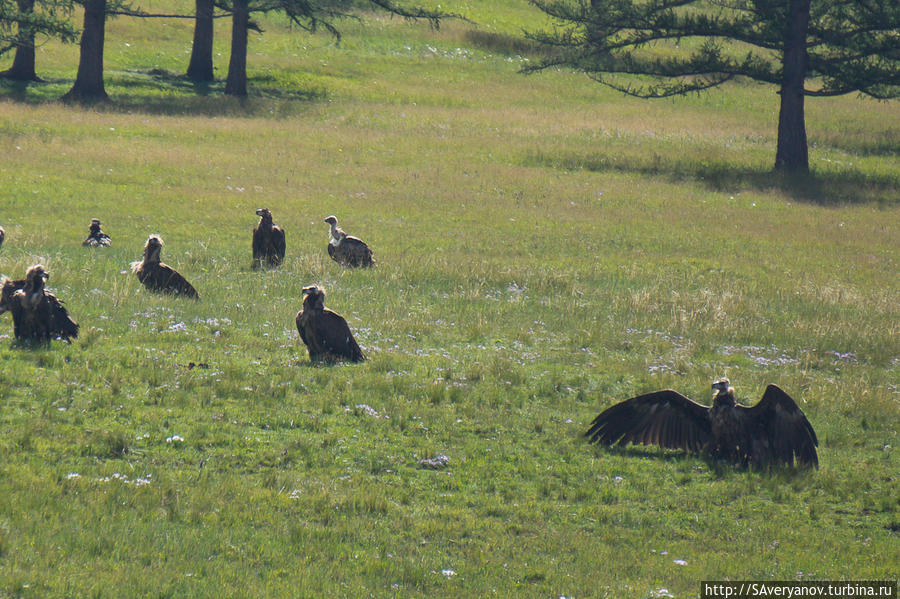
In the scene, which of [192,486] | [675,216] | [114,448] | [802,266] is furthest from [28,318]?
[675,216]

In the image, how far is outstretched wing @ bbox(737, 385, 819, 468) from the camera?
803 centimetres

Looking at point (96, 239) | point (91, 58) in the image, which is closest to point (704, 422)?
point (96, 239)

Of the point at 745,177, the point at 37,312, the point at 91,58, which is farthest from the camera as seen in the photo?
the point at 91,58

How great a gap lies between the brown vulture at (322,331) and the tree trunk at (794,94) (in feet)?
83.7

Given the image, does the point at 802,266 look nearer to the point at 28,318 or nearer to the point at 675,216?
the point at 675,216

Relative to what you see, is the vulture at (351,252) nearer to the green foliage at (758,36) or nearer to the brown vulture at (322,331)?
the brown vulture at (322,331)

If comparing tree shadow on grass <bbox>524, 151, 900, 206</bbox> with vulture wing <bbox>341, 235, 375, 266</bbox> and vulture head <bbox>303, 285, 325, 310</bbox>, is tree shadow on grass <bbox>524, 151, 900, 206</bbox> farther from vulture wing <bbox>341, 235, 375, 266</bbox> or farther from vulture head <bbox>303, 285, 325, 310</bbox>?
vulture head <bbox>303, 285, 325, 310</bbox>

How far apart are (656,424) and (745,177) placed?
975 inches

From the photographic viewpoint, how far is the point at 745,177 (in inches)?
1234

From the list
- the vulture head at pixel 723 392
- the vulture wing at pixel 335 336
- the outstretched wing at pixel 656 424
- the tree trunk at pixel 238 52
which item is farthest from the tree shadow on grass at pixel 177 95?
the vulture head at pixel 723 392

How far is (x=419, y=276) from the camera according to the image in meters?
16.3

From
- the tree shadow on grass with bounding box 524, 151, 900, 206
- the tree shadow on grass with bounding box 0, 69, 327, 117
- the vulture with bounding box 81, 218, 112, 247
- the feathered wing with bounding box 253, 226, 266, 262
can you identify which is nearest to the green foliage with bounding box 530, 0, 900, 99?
the tree shadow on grass with bounding box 524, 151, 900, 206

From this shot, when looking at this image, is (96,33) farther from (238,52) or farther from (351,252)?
(351,252)

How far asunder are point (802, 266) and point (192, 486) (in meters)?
16.4
